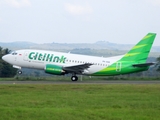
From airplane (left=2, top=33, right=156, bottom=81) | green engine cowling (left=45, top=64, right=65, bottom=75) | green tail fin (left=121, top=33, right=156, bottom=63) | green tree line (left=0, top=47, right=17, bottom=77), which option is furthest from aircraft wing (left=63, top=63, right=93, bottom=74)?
green tree line (left=0, top=47, right=17, bottom=77)

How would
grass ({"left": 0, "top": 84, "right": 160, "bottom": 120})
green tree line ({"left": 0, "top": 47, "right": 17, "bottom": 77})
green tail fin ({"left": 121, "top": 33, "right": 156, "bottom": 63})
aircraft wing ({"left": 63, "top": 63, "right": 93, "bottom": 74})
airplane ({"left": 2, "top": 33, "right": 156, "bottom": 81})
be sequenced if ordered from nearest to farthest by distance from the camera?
grass ({"left": 0, "top": 84, "right": 160, "bottom": 120}), aircraft wing ({"left": 63, "top": 63, "right": 93, "bottom": 74}), airplane ({"left": 2, "top": 33, "right": 156, "bottom": 81}), green tail fin ({"left": 121, "top": 33, "right": 156, "bottom": 63}), green tree line ({"left": 0, "top": 47, "right": 17, "bottom": 77})

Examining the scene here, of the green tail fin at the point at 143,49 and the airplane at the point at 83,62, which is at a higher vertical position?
the green tail fin at the point at 143,49

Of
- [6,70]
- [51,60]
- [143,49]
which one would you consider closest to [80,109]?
[51,60]

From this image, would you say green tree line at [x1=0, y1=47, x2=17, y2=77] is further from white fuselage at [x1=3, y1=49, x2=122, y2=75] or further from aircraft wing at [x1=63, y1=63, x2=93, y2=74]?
aircraft wing at [x1=63, y1=63, x2=93, y2=74]

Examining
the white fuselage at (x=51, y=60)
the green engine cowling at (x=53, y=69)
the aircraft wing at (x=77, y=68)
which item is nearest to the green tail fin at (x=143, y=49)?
the white fuselage at (x=51, y=60)

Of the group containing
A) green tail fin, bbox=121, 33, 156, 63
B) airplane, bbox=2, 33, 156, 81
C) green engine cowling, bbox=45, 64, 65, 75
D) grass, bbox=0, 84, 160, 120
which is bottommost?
grass, bbox=0, 84, 160, 120

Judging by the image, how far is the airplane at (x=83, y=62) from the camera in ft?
146

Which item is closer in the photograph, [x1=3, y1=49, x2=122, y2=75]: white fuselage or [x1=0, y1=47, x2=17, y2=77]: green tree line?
[x1=3, y1=49, x2=122, y2=75]: white fuselage

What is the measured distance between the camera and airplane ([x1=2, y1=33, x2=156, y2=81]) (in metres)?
44.4

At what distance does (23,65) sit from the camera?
45.6 metres

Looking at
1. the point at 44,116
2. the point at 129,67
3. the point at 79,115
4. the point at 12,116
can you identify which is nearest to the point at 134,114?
the point at 79,115

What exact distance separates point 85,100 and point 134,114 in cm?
518

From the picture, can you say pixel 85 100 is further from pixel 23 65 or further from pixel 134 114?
pixel 23 65

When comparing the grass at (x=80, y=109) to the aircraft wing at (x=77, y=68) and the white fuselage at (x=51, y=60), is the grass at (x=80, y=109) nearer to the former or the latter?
the aircraft wing at (x=77, y=68)
